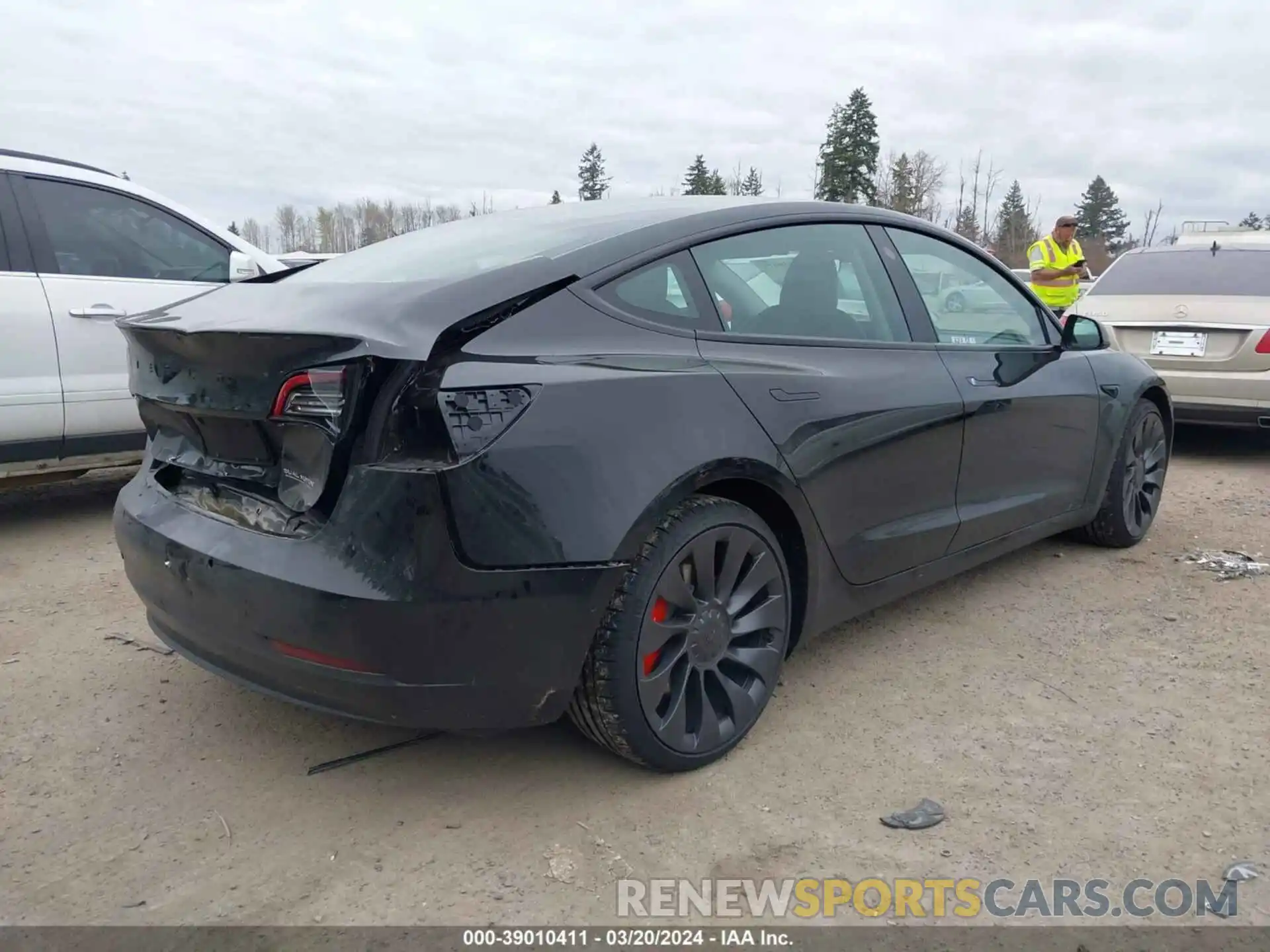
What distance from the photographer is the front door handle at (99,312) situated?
4.60 meters

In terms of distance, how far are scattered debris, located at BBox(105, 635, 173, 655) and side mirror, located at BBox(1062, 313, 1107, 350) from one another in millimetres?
3679

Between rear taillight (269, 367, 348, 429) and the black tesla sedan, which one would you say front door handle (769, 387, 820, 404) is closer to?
the black tesla sedan

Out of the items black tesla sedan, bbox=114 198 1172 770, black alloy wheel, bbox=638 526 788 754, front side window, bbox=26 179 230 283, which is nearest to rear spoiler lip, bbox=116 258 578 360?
black tesla sedan, bbox=114 198 1172 770

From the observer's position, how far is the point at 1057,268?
8656 millimetres

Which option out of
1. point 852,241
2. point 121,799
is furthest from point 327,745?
point 852,241

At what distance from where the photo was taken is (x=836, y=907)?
2.10m

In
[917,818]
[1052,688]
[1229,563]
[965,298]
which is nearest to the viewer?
[917,818]

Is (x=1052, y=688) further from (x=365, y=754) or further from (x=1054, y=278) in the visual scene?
(x=1054, y=278)

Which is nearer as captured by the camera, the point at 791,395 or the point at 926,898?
the point at 926,898

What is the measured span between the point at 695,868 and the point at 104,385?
3895 mm

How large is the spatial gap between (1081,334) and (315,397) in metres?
3.32

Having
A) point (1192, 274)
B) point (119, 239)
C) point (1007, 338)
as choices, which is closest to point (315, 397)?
point (1007, 338)

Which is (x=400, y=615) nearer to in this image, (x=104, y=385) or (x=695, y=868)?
(x=695, y=868)

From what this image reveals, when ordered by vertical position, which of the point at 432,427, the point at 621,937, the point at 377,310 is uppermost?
the point at 377,310
